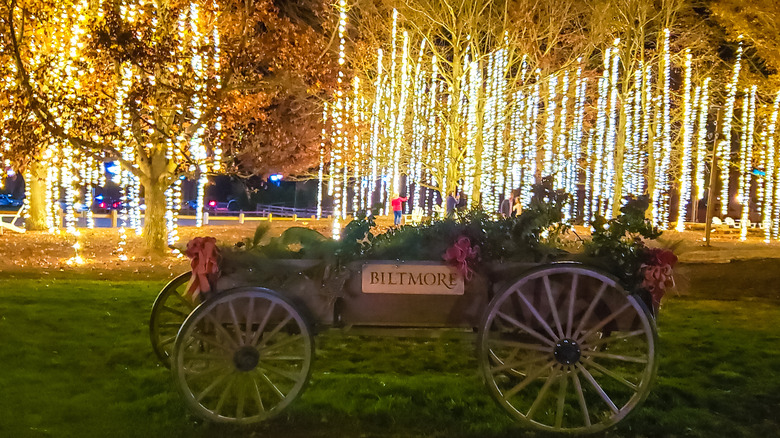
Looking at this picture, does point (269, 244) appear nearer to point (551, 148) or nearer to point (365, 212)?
point (365, 212)

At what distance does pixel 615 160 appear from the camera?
1132 inches

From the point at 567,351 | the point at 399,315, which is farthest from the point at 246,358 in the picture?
the point at 567,351

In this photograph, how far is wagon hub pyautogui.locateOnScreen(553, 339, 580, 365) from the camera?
173 inches

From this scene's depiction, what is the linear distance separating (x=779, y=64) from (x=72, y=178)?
17.9 m

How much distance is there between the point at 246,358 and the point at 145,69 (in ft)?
34.1

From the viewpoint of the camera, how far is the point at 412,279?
465 centimetres

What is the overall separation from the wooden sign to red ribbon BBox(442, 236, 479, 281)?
50mm

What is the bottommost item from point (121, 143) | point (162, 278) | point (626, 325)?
point (162, 278)

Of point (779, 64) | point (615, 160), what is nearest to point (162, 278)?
point (779, 64)

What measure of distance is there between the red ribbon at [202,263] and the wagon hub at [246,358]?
44 cm

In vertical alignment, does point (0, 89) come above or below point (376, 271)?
above

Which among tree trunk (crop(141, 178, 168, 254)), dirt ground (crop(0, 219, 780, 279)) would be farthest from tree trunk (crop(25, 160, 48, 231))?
tree trunk (crop(141, 178, 168, 254))

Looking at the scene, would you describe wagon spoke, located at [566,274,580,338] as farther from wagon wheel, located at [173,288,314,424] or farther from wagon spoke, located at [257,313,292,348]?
wagon spoke, located at [257,313,292,348]

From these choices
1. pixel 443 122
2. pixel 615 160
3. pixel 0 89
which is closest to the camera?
pixel 0 89
